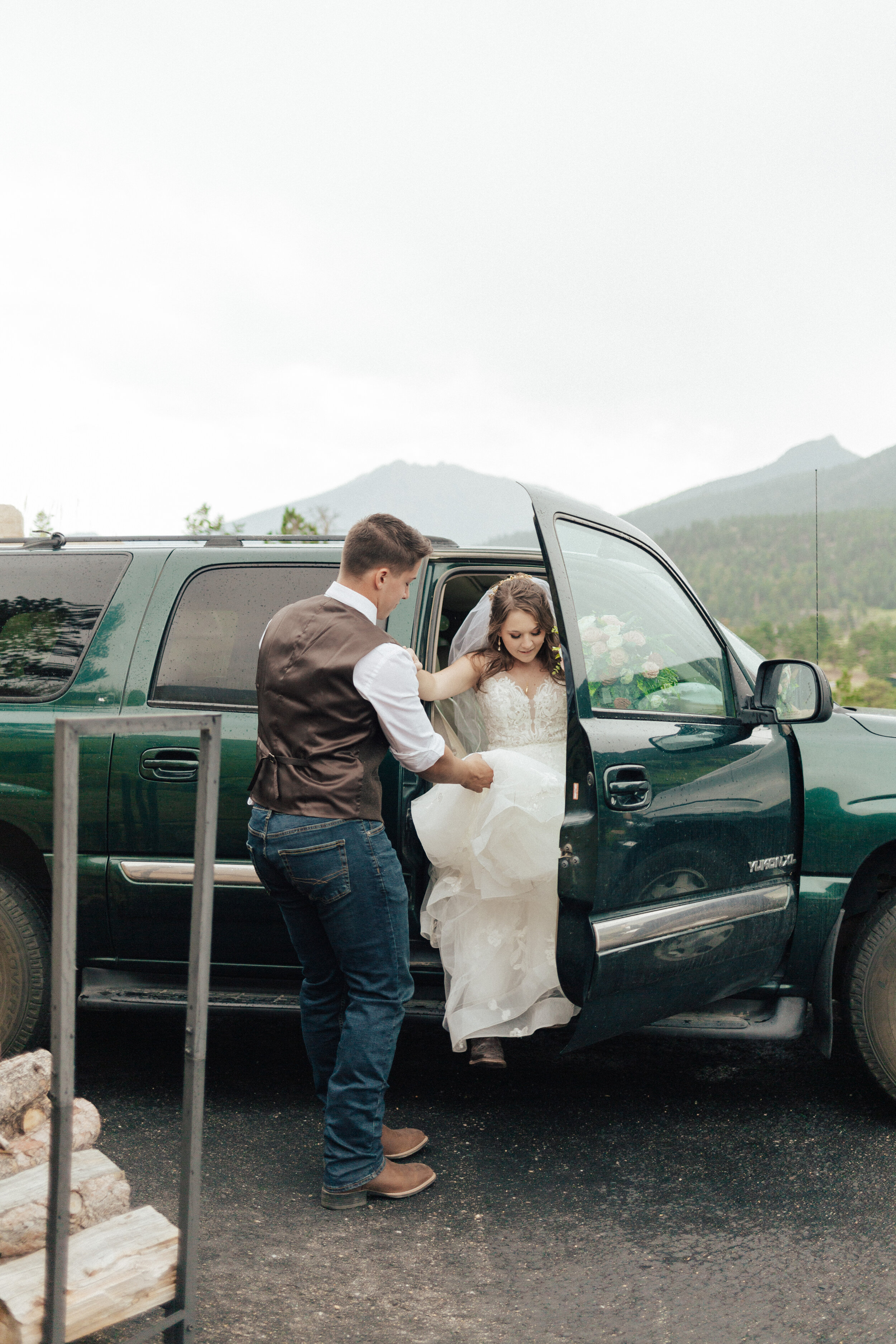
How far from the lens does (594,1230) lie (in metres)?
2.92

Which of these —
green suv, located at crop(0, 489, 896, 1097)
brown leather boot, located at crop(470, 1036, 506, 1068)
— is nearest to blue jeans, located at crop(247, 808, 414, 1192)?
green suv, located at crop(0, 489, 896, 1097)

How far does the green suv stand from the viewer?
3.13 meters

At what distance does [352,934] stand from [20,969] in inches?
51.3

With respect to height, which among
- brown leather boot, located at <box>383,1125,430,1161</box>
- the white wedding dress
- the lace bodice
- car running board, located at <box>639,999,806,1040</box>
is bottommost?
brown leather boot, located at <box>383,1125,430,1161</box>

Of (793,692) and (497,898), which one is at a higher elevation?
(793,692)

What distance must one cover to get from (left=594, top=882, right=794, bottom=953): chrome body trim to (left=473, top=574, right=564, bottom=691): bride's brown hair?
3.13ft

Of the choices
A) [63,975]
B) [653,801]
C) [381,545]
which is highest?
[381,545]

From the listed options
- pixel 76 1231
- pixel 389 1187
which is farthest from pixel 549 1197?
pixel 76 1231

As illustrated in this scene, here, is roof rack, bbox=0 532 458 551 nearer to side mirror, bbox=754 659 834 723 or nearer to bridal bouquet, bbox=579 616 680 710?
bridal bouquet, bbox=579 616 680 710

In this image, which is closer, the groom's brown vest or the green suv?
the groom's brown vest

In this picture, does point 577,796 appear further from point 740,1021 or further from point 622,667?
point 740,1021

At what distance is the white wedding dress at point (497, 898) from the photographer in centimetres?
341

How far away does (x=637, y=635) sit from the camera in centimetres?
338

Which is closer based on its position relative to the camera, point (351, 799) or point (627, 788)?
point (351, 799)
